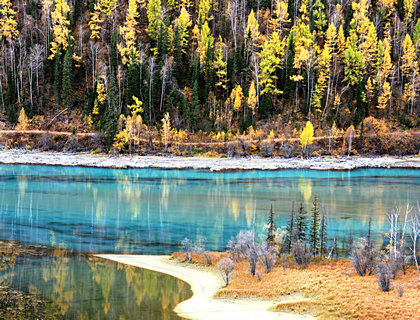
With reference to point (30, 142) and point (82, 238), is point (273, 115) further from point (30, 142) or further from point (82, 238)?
point (82, 238)

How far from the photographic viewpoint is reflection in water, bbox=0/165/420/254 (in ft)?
73.2

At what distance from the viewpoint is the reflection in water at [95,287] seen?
12.4 metres

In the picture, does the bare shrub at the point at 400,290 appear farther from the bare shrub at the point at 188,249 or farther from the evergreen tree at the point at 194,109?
the evergreen tree at the point at 194,109

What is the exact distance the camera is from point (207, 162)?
56.0 meters

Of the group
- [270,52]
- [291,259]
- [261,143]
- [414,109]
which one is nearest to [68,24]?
[270,52]

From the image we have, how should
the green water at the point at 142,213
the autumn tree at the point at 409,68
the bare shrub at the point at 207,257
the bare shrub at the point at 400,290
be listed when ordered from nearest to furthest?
the bare shrub at the point at 400,290, the green water at the point at 142,213, the bare shrub at the point at 207,257, the autumn tree at the point at 409,68

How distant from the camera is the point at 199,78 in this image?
7100 centimetres

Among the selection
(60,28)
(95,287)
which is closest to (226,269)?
(95,287)

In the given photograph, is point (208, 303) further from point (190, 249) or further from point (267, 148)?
point (267, 148)

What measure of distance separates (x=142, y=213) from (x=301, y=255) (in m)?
14.4

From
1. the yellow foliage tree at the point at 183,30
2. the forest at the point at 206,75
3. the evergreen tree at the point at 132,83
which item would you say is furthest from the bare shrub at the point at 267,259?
the yellow foliage tree at the point at 183,30

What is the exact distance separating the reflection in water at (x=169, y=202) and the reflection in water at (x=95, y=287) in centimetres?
292

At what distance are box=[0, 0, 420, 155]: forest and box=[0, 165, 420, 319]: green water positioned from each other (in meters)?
15.6

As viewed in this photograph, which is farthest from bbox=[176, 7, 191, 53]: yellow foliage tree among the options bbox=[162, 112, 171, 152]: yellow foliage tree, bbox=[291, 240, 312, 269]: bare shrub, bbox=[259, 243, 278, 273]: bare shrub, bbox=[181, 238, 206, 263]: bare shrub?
bbox=[259, 243, 278, 273]: bare shrub
